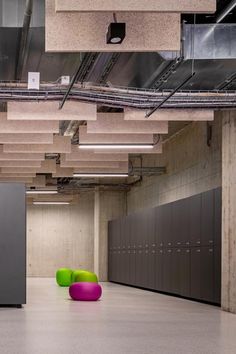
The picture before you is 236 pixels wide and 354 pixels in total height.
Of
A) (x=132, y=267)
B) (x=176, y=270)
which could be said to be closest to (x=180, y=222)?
(x=176, y=270)

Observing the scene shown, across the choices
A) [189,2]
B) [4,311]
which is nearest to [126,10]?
[189,2]

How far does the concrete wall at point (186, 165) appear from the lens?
13.5m

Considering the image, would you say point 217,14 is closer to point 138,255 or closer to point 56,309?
point 56,309

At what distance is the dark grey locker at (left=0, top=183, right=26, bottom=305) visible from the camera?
11.9 metres

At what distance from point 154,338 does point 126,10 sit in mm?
3675

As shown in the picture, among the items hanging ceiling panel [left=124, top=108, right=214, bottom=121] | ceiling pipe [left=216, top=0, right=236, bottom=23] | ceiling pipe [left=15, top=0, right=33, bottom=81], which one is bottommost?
hanging ceiling panel [left=124, top=108, right=214, bottom=121]

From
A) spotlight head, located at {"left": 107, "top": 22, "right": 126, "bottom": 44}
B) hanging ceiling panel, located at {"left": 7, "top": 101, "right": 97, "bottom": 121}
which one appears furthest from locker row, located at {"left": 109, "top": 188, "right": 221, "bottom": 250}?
spotlight head, located at {"left": 107, "top": 22, "right": 126, "bottom": 44}

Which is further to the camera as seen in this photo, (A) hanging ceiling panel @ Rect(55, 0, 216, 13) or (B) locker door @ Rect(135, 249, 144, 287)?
(B) locker door @ Rect(135, 249, 144, 287)

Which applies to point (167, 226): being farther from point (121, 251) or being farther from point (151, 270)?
point (121, 251)

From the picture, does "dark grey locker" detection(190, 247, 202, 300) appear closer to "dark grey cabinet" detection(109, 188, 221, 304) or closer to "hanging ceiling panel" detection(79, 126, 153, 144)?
"dark grey cabinet" detection(109, 188, 221, 304)

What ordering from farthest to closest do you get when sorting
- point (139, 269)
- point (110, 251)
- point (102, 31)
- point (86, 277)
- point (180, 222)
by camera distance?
point (110, 251) → point (139, 269) → point (86, 277) → point (180, 222) → point (102, 31)

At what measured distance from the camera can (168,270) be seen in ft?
50.0

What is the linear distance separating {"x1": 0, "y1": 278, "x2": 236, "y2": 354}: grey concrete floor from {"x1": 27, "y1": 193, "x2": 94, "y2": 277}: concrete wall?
40.2 ft

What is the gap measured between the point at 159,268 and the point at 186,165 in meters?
2.50
